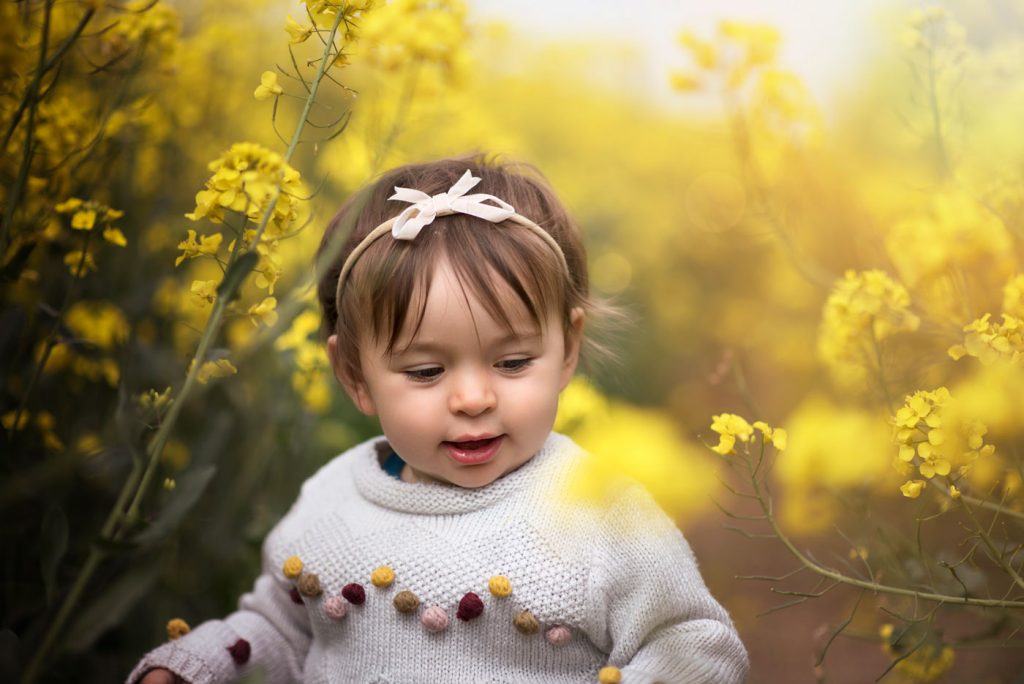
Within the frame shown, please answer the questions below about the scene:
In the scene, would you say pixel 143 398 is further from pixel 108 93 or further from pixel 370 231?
pixel 108 93

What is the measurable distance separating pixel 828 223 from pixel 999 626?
84.1 inches

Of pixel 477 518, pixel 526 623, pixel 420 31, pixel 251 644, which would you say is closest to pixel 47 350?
pixel 251 644

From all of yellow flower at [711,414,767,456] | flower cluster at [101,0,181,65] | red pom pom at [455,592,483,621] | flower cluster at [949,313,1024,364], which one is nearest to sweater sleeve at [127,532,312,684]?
red pom pom at [455,592,483,621]

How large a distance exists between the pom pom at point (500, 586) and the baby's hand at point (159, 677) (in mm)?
504

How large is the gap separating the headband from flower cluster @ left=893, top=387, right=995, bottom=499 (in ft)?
1.68

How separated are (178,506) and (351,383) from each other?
0.34 metres

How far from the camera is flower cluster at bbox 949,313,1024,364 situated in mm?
1209

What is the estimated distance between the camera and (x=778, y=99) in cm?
218

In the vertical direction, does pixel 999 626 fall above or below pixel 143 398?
below

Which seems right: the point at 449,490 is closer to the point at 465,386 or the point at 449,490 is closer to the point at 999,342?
the point at 465,386

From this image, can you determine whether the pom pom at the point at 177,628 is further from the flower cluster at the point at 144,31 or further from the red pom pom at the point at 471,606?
the flower cluster at the point at 144,31

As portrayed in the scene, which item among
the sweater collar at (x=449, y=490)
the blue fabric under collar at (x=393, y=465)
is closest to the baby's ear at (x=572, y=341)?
the sweater collar at (x=449, y=490)

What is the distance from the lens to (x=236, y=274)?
1.12 metres

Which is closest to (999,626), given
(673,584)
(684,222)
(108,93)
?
(673,584)
